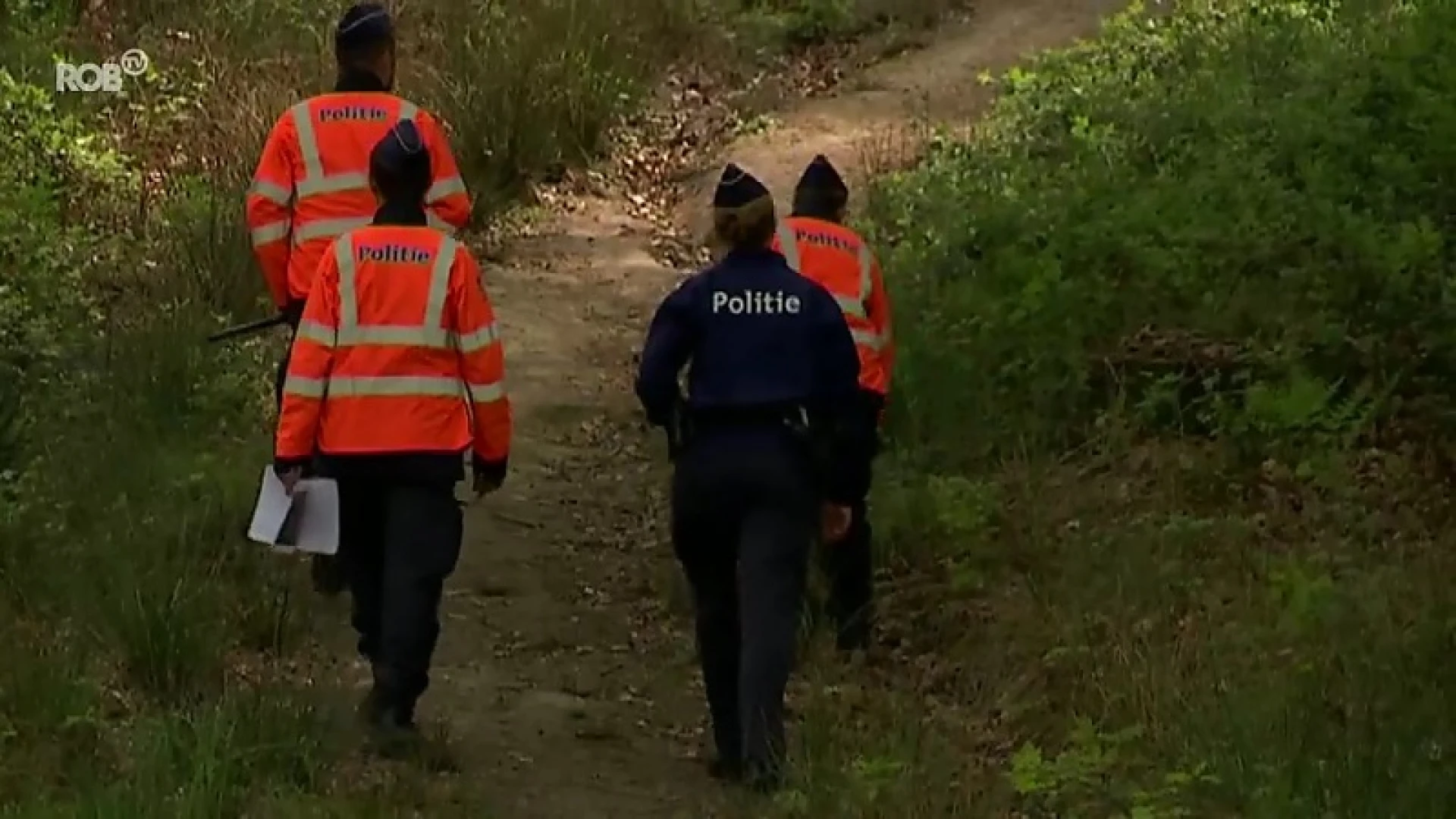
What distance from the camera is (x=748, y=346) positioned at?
6.06m

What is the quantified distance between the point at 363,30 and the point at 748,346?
1.89 metres

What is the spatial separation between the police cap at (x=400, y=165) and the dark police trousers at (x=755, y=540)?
1.08 metres

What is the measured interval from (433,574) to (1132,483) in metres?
3.13

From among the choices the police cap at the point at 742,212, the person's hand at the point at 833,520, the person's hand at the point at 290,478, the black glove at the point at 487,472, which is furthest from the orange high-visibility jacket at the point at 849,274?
the person's hand at the point at 290,478

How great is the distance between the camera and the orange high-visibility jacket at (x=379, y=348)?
6230 mm

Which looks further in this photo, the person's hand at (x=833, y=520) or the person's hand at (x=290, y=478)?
the person's hand at (x=833, y=520)

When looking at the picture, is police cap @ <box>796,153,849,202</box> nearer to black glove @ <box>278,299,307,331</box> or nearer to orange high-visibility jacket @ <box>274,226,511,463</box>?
orange high-visibility jacket @ <box>274,226,511,463</box>

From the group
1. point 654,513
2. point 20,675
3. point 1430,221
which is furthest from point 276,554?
point 1430,221

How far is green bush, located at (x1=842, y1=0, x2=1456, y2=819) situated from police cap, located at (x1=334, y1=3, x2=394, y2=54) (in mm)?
2652

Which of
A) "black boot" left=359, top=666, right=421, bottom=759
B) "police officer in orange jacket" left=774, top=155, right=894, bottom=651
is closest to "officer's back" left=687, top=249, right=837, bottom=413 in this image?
"police officer in orange jacket" left=774, top=155, right=894, bottom=651

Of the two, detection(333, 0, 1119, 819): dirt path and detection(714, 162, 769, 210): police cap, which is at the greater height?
detection(714, 162, 769, 210): police cap

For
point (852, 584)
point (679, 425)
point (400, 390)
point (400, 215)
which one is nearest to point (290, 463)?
point (400, 390)

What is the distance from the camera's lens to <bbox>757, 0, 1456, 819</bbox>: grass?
233 inches

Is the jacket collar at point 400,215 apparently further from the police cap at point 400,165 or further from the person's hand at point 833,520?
the person's hand at point 833,520
